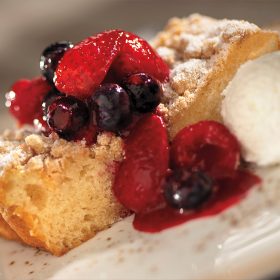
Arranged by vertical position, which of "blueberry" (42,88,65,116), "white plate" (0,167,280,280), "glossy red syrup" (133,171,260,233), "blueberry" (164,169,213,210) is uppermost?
"blueberry" (42,88,65,116)

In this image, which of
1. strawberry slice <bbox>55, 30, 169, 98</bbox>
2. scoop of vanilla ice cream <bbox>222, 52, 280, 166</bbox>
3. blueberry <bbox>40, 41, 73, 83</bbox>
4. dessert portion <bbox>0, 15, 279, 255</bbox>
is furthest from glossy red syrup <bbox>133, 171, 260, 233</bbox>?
blueberry <bbox>40, 41, 73, 83</bbox>

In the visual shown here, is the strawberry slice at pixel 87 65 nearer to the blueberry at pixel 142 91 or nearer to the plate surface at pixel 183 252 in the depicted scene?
the blueberry at pixel 142 91

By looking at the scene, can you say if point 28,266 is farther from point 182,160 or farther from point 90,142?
point 182,160

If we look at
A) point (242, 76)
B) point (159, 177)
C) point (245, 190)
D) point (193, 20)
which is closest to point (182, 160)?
point (159, 177)

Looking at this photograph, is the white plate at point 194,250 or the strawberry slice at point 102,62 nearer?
the white plate at point 194,250

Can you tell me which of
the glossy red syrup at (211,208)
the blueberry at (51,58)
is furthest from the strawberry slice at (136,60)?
the glossy red syrup at (211,208)

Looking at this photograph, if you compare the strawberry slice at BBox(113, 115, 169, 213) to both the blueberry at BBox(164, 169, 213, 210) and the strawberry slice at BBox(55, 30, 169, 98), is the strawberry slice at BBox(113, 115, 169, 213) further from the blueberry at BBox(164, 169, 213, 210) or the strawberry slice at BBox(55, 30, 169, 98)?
the strawberry slice at BBox(55, 30, 169, 98)

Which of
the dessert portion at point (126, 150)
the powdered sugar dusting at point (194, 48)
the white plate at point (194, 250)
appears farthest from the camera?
the powdered sugar dusting at point (194, 48)
